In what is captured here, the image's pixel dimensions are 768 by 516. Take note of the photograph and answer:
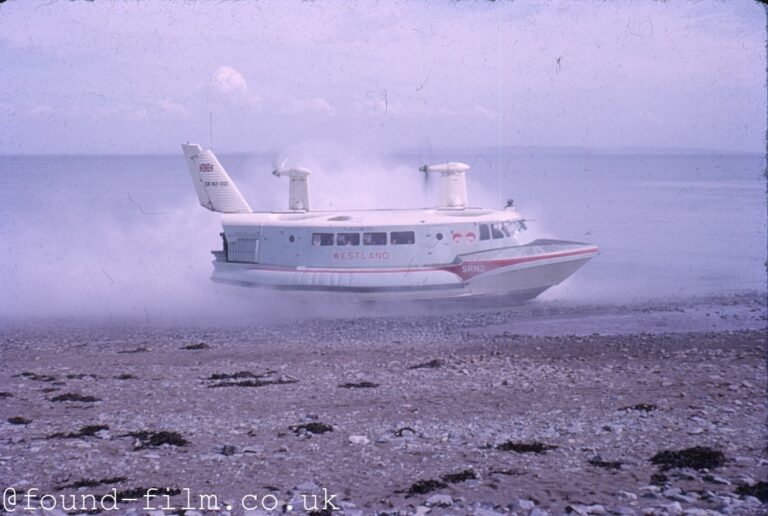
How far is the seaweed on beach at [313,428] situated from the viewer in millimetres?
12195

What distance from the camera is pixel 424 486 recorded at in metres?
9.60

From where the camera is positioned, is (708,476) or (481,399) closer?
(708,476)

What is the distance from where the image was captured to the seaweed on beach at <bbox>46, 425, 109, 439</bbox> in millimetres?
12139

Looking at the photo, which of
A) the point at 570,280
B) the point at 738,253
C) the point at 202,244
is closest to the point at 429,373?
the point at 570,280

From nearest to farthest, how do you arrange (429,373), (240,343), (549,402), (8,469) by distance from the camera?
1. (8,469)
2. (549,402)
3. (429,373)
4. (240,343)

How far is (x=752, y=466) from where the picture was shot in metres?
10.1

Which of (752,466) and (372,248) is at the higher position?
(372,248)

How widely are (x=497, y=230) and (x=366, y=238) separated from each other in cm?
405

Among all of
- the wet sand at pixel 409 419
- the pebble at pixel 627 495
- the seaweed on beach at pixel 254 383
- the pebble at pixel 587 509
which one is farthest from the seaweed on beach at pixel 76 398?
the pebble at pixel 627 495

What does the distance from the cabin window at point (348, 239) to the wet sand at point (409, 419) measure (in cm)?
351

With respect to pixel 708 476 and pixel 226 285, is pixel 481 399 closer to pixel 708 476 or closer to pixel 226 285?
pixel 708 476

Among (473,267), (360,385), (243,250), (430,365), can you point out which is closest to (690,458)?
(360,385)

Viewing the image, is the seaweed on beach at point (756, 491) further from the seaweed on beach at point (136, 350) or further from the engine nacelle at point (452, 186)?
the engine nacelle at point (452, 186)

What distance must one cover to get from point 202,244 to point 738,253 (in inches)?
1253
